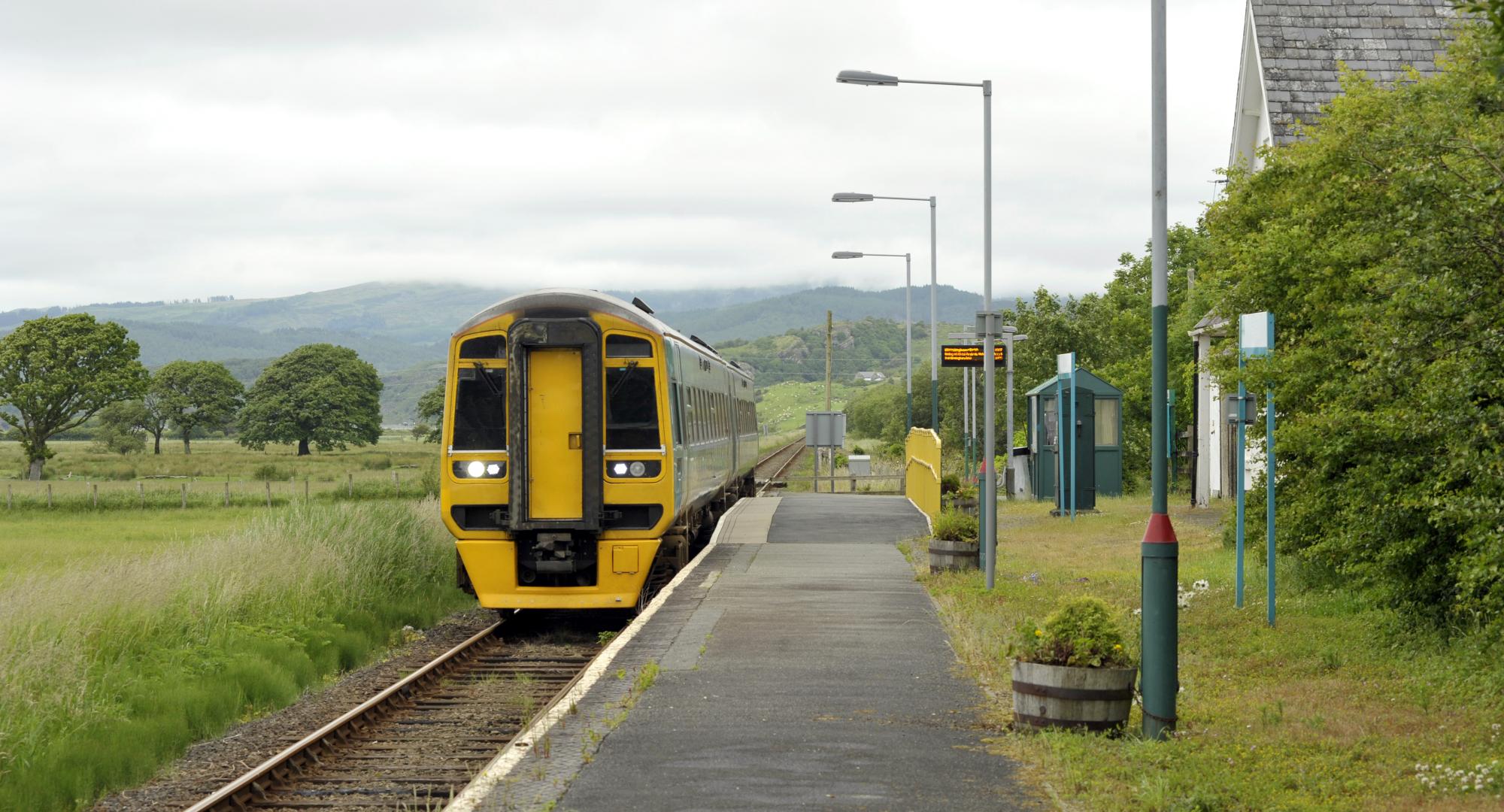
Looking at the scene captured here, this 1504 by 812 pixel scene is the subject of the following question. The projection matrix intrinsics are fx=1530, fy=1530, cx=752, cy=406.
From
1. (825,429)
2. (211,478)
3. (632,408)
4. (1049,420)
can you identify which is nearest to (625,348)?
(632,408)

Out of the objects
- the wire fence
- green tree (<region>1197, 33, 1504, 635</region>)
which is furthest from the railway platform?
the wire fence

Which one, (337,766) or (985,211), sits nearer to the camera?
(337,766)

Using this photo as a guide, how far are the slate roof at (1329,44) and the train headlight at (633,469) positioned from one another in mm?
12869

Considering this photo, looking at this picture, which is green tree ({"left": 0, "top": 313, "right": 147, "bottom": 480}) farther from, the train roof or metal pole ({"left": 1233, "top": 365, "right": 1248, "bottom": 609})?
metal pole ({"left": 1233, "top": 365, "right": 1248, "bottom": 609})

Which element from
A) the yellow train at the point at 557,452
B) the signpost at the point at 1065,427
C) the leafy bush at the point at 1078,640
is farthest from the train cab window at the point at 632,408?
the signpost at the point at 1065,427

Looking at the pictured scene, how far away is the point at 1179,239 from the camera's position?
190ft

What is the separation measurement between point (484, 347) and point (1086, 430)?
62.9 ft

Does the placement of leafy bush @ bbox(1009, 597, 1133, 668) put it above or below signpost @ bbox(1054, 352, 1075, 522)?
below

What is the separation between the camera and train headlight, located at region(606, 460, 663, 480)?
16594mm

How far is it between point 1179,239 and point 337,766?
5200 centimetres

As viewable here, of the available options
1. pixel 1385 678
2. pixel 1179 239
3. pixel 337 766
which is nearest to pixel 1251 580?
pixel 1385 678

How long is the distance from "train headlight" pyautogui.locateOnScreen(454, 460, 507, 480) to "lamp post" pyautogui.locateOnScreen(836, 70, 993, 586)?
520 centimetres

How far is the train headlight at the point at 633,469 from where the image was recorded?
54.4 feet

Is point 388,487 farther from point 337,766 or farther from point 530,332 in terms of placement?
point 337,766
